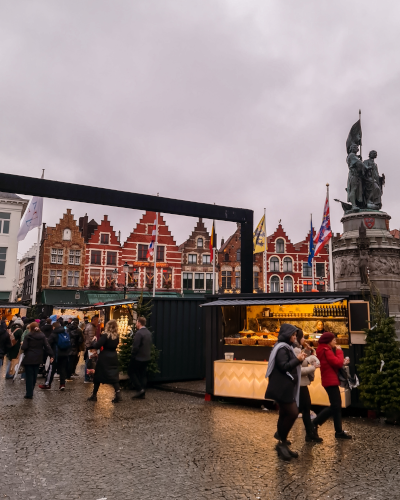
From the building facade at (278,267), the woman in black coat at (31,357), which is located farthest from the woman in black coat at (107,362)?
the building facade at (278,267)

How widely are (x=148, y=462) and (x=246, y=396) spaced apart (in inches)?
164

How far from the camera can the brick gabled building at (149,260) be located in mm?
45325

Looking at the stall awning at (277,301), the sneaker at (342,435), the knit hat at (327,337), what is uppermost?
the stall awning at (277,301)

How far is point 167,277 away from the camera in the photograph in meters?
46.0

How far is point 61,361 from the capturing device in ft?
37.9

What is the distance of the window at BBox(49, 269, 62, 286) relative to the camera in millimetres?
42688

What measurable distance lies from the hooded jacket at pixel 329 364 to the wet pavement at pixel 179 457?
2.93 ft

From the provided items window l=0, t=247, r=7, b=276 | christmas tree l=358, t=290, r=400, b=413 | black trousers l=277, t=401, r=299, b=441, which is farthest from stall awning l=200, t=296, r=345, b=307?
window l=0, t=247, r=7, b=276

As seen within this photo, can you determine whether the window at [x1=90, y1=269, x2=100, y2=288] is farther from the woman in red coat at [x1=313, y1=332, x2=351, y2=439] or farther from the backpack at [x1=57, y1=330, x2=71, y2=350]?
the woman in red coat at [x1=313, y1=332, x2=351, y2=439]

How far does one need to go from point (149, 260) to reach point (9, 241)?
1396cm

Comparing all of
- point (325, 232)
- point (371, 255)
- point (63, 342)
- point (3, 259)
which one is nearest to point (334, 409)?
point (63, 342)

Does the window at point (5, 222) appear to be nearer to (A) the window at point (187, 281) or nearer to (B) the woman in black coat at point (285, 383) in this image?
(A) the window at point (187, 281)

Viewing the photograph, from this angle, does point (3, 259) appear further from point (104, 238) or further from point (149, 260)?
point (149, 260)

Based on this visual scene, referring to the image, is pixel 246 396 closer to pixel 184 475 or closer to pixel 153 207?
pixel 184 475
